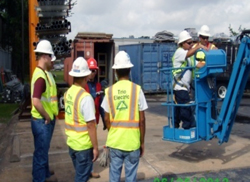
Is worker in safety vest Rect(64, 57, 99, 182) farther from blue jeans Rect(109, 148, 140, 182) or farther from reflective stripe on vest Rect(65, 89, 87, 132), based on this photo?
blue jeans Rect(109, 148, 140, 182)

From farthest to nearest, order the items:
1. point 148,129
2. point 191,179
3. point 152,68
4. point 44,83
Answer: point 152,68 → point 148,129 → point 191,179 → point 44,83

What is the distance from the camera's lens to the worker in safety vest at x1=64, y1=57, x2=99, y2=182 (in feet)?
12.9

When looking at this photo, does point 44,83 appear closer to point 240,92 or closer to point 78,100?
point 78,100

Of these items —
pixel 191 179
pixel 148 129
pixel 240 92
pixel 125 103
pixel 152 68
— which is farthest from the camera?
pixel 152 68

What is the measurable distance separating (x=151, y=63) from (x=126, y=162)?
A: 587 inches

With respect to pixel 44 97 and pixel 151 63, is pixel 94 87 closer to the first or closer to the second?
pixel 44 97

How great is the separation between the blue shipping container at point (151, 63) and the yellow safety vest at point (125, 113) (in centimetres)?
1470

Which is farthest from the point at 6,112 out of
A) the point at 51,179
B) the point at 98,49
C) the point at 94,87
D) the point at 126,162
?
the point at 126,162

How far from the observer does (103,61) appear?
67.6 feet

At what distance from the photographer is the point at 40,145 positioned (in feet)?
15.9

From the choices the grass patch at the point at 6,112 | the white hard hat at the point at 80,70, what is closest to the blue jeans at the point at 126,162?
the white hard hat at the point at 80,70

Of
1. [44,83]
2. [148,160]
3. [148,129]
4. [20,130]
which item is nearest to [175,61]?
[148,160]

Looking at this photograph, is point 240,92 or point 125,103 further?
point 240,92

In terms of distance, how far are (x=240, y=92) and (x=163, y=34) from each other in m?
15.6
